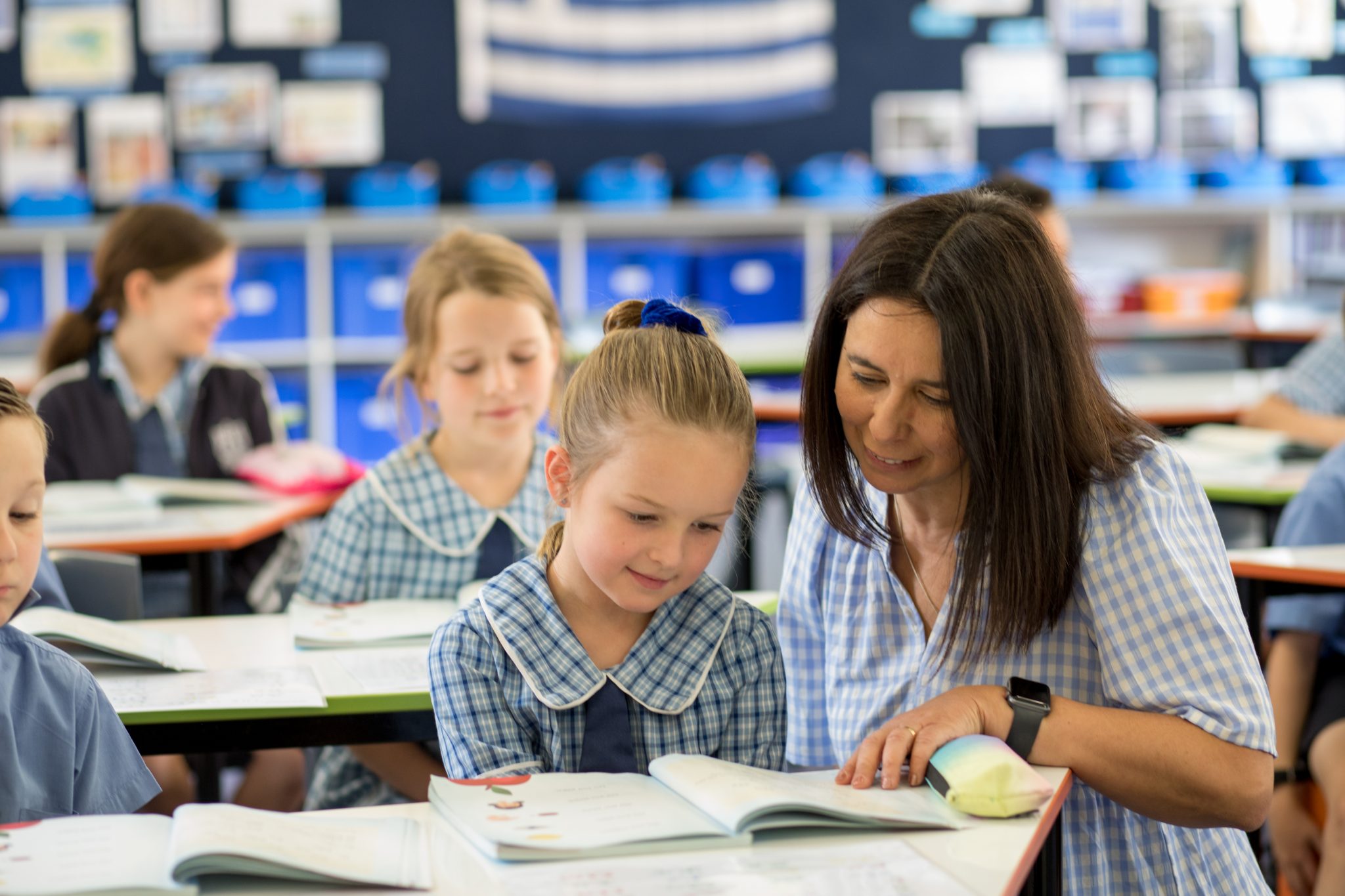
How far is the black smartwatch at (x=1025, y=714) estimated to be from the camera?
3.88 feet

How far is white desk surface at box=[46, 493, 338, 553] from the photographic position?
93.6 inches

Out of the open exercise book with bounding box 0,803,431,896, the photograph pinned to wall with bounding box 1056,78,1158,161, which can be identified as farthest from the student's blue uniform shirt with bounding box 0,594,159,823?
the photograph pinned to wall with bounding box 1056,78,1158,161

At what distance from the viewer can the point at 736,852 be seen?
3.36 feet

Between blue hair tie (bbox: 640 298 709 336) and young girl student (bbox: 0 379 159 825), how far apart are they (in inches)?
23.0

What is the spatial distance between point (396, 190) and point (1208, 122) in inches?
130

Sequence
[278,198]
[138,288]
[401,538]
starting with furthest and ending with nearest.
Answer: [278,198]
[138,288]
[401,538]

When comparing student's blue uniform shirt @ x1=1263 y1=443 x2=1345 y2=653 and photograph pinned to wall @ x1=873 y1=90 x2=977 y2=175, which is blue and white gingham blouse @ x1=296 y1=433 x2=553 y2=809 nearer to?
student's blue uniform shirt @ x1=1263 y1=443 x2=1345 y2=653

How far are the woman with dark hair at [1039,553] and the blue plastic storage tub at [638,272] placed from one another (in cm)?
383

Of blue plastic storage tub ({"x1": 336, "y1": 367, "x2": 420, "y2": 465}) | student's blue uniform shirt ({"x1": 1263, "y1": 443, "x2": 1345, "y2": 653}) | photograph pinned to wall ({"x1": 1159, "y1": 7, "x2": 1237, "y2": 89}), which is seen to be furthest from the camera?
photograph pinned to wall ({"x1": 1159, "y1": 7, "x2": 1237, "y2": 89})

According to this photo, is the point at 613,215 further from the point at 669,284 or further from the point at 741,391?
the point at 741,391

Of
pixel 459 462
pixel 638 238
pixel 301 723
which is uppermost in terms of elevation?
pixel 638 238

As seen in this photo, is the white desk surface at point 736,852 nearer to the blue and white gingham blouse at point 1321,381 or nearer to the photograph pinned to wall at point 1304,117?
the blue and white gingham blouse at point 1321,381

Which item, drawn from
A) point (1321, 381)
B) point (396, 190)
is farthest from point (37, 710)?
point (396, 190)

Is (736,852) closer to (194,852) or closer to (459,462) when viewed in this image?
(194,852)
